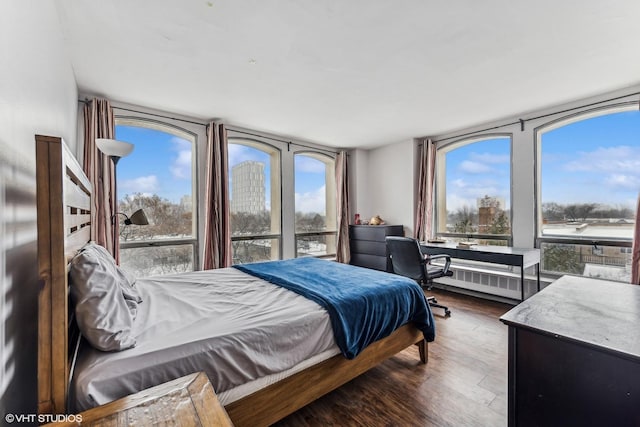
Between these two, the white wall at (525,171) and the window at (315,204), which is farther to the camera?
the window at (315,204)

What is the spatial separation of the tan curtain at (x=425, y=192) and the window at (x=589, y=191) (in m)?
1.36

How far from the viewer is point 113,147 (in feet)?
7.50

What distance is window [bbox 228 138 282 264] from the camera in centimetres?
407

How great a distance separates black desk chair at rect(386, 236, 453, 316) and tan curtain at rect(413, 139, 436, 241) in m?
1.16

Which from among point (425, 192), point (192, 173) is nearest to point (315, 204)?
point (425, 192)

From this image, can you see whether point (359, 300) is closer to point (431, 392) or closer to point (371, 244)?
point (431, 392)

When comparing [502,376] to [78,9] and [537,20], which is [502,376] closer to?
[537,20]

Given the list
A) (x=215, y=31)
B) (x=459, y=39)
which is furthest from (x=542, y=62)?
(x=215, y=31)

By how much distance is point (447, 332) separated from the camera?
2.74 m

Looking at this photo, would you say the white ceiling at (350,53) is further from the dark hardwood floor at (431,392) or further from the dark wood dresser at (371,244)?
the dark hardwood floor at (431,392)

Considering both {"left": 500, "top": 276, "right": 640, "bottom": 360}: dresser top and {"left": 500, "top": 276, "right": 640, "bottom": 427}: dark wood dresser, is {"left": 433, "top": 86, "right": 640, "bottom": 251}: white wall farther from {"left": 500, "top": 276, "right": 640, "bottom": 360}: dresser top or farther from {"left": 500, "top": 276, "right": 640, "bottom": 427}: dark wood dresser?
{"left": 500, "top": 276, "right": 640, "bottom": 427}: dark wood dresser

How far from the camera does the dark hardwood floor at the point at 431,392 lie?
160 centimetres

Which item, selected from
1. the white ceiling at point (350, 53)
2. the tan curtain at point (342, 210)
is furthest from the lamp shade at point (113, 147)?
the tan curtain at point (342, 210)

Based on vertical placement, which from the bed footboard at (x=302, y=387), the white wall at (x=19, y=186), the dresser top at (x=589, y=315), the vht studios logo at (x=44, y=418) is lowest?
the bed footboard at (x=302, y=387)
